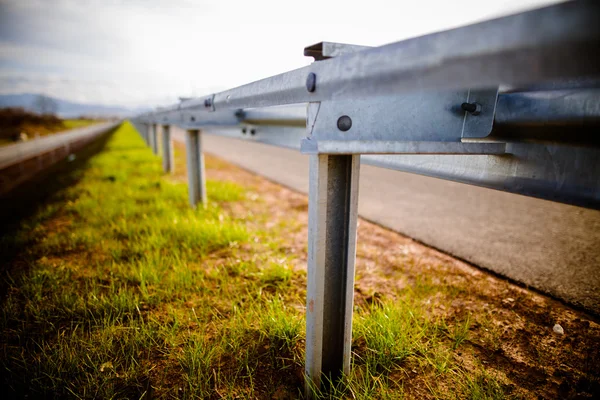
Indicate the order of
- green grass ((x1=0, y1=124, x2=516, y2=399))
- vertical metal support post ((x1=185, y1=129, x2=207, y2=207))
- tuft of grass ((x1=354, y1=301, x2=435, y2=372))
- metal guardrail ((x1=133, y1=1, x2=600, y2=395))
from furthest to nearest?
vertical metal support post ((x1=185, y1=129, x2=207, y2=207)) → tuft of grass ((x1=354, y1=301, x2=435, y2=372)) → green grass ((x1=0, y1=124, x2=516, y2=399)) → metal guardrail ((x1=133, y1=1, x2=600, y2=395))

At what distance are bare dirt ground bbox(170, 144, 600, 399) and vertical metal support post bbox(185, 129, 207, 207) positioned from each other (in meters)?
1.38

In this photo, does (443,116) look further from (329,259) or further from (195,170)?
(195,170)

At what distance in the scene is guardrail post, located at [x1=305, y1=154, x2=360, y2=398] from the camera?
1.22 meters

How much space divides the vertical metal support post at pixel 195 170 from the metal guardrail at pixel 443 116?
8.78 feet

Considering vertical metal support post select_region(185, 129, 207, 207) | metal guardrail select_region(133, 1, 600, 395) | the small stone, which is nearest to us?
metal guardrail select_region(133, 1, 600, 395)

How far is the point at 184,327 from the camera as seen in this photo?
188 centimetres

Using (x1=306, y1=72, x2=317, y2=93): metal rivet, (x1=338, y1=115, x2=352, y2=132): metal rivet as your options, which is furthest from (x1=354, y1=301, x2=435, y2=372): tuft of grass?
(x1=306, y1=72, x2=317, y2=93): metal rivet

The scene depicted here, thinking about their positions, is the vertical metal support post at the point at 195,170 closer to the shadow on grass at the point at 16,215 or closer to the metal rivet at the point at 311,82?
the shadow on grass at the point at 16,215

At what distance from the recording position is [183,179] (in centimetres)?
634

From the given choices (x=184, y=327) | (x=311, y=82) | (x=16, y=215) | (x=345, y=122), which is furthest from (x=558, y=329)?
(x=16, y=215)

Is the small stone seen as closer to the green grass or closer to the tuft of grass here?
the green grass

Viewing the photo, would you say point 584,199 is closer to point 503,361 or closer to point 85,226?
point 503,361

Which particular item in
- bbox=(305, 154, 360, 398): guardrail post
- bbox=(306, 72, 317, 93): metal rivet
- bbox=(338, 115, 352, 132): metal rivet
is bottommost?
bbox=(305, 154, 360, 398): guardrail post

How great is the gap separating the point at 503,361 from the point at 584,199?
3.78 feet
